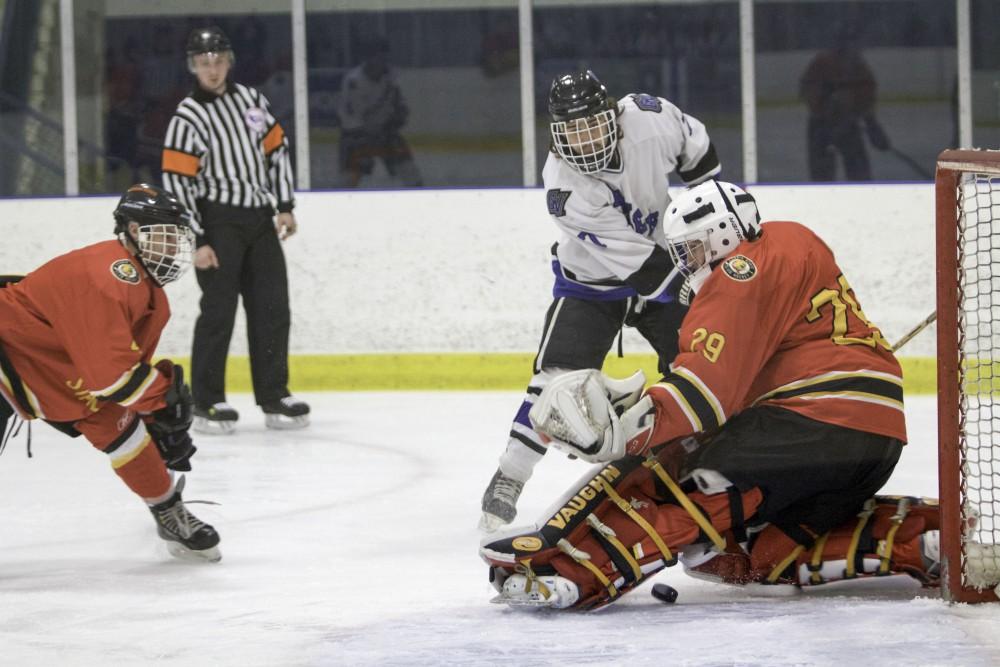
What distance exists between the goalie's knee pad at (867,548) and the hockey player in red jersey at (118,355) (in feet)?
4.05

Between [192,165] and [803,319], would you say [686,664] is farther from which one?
[192,165]

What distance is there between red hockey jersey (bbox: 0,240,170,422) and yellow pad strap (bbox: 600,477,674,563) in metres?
1.03

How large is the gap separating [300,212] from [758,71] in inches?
78.7

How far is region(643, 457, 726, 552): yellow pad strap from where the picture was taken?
2.76m

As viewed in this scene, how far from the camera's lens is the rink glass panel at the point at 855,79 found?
646 centimetres

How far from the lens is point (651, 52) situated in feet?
21.8

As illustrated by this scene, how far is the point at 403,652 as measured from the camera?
2545 mm

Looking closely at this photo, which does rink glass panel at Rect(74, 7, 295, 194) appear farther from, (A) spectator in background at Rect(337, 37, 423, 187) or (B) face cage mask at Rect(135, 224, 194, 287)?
(B) face cage mask at Rect(135, 224, 194, 287)

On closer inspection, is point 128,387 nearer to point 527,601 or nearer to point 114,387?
point 114,387

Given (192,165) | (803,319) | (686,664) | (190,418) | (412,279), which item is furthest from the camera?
(412,279)

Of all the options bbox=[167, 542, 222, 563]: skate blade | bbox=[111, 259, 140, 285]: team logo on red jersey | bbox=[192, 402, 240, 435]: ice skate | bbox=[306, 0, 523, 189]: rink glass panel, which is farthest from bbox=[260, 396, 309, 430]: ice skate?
bbox=[111, 259, 140, 285]: team logo on red jersey

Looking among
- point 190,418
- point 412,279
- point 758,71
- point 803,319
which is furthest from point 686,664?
point 758,71

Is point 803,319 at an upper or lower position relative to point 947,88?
lower

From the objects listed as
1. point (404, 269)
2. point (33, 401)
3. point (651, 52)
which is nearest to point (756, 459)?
point (33, 401)
